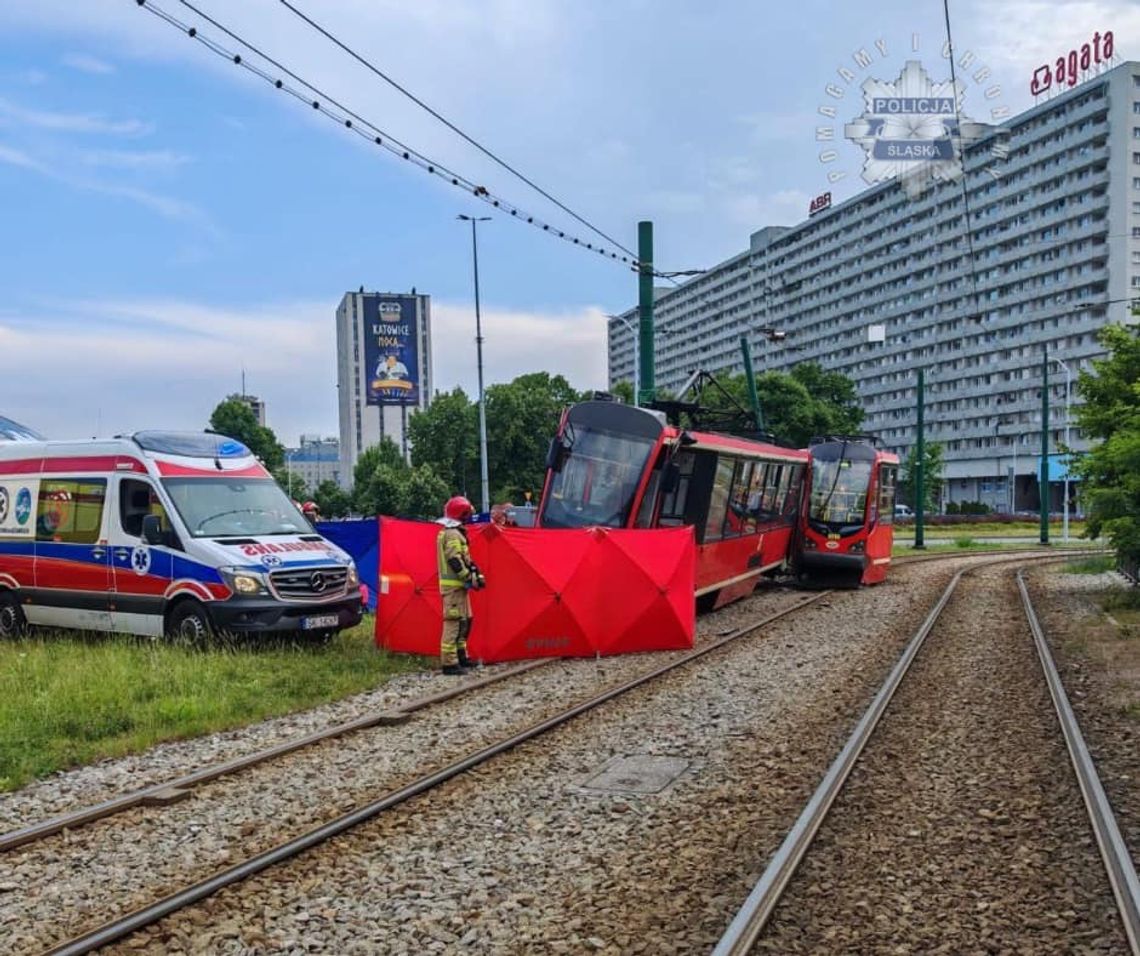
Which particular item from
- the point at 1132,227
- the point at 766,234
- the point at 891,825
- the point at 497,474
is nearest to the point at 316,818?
the point at 891,825

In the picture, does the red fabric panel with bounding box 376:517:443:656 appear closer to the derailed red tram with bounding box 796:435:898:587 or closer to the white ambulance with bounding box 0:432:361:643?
the white ambulance with bounding box 0:432:361:643

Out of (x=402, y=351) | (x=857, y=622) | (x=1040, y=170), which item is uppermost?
(x=1040, y=170)

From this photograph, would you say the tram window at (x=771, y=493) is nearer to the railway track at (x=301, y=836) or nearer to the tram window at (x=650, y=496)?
the tram window at (x=650, y=496)

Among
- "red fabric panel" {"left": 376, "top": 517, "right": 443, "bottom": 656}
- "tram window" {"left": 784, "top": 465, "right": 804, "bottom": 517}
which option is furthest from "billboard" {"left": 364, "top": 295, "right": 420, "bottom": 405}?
"red fabric panel" {"left": 376, "top": 517, "right": 443, "bottom": 656}

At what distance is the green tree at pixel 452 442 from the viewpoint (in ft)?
256

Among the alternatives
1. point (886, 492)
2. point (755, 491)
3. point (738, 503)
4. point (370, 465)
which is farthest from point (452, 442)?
point (738, 503)

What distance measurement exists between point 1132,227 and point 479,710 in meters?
92.1

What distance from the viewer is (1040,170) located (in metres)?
98.3

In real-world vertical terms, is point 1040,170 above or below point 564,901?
above

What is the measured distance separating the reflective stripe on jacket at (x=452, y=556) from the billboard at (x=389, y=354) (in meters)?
94.2

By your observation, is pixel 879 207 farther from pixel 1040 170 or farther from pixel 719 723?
pixel 719 723

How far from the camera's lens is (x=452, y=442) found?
7819cm

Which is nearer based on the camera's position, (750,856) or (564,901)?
(564,901)

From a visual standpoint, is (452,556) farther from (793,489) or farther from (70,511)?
(793,489)
